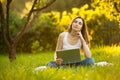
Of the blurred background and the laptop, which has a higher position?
the laptop

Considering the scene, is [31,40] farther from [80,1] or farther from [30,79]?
[30,79]

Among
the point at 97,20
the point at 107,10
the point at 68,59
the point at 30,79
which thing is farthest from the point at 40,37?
the point at 30,79

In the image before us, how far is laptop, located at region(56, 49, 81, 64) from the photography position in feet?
23.6

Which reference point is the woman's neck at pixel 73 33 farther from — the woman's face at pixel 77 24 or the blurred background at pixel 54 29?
the blurred background at pixel 54 29

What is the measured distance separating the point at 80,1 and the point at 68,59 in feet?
41.4

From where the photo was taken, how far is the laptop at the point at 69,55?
23.6ft

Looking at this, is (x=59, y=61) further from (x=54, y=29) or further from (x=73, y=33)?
(x=54, y=29)

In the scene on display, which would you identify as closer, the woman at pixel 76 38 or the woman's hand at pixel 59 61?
the woman's hand at pixel 59 61

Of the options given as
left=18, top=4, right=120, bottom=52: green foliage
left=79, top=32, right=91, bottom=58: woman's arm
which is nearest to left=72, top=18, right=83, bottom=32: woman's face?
left=79, top=32, right=91, bottom=58: woman's arm

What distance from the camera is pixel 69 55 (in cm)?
725

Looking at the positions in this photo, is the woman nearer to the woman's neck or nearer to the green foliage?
the woman's neck

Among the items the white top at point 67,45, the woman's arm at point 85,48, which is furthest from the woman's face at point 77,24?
the white top at point 67,45

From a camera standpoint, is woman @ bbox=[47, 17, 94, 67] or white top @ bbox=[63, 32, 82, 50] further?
white top @ bbox=[63, 32, 82, 50]

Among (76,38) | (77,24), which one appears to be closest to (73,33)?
(76,38)
